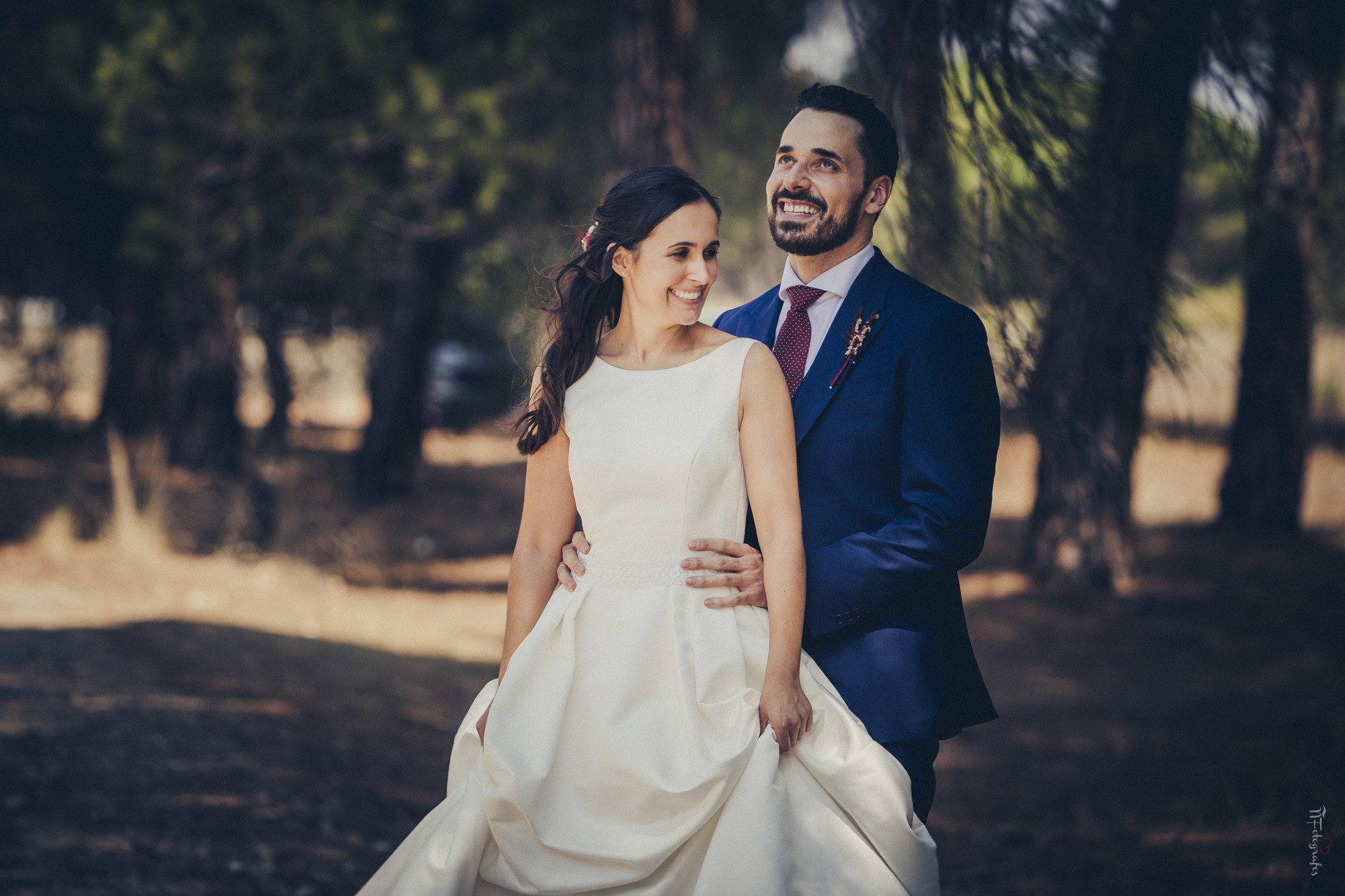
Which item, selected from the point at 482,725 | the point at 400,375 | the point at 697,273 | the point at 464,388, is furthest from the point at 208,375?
the point at 464,388

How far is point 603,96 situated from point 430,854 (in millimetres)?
12592

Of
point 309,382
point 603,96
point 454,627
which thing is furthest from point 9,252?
point 454,627

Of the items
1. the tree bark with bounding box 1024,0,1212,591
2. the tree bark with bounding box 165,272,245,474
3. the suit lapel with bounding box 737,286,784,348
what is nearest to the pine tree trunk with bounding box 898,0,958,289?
the tree bark with bounding box 1024,0,1212,591

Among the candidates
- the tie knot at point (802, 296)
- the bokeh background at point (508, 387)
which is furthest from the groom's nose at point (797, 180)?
the bokeh background at point (508, 387)

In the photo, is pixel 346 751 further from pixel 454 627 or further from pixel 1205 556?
pixel 1205 556

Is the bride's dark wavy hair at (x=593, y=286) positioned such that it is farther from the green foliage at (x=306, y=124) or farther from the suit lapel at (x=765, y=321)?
the green foliage at (x=306, y=124)

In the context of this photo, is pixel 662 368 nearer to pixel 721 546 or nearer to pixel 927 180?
pixel 721 546

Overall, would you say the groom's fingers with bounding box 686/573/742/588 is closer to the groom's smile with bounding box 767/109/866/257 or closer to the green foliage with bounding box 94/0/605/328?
the groom's smile with bounding box 767/109/866/257

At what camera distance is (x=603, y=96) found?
539 inches

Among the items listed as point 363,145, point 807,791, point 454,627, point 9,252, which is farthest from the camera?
point 9,252

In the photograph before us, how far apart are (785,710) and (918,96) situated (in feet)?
8.48

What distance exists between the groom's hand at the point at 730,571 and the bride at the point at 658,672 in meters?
0.03

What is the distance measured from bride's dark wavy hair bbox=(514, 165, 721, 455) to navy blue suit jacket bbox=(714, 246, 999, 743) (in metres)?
0.53

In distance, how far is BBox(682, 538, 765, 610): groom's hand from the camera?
8.04 ft
